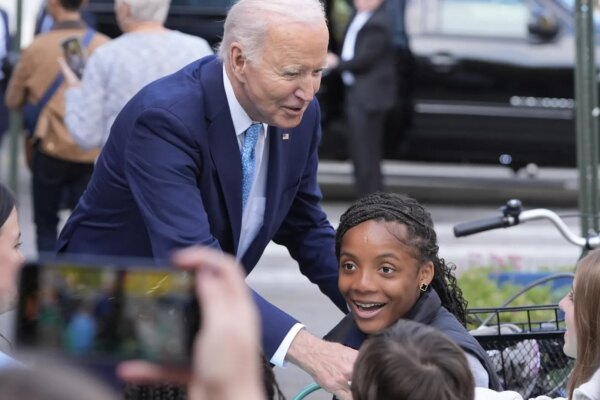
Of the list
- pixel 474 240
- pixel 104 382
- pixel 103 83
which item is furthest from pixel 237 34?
pixel 474 240

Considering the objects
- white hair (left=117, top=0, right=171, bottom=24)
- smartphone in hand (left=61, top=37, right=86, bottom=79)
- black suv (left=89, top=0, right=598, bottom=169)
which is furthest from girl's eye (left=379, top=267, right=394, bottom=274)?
black suv (left=89, top=0, right=598, bottom=169)

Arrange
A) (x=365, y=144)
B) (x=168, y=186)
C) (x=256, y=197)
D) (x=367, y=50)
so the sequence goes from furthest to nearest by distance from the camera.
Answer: (x=365, y=144) < (x=367, y=50) < (x=256, y=197) < (x=168, y=186)

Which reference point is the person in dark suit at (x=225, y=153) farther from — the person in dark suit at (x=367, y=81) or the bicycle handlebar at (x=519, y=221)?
the person in dark suit at (x=367, y=81)

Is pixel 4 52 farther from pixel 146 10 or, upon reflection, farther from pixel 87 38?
pixel 146 10

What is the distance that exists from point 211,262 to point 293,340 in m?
1.68

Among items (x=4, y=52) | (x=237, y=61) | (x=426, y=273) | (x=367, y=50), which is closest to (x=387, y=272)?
(x=426, y=273)

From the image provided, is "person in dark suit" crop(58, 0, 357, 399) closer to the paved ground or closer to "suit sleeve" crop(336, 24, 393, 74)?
the paved ground

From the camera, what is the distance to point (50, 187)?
768cm

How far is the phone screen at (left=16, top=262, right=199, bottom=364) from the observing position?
191 centimetres

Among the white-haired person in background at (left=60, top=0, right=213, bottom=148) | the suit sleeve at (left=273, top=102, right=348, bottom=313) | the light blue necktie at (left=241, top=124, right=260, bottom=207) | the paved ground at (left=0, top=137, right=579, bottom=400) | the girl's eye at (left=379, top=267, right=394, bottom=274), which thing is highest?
the light blue necktie at (left=241, top=124, right=260, bottom=207)

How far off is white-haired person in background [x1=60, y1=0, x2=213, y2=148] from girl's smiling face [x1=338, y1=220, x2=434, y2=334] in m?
2.87

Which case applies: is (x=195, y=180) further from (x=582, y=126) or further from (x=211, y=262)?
(x=582, y=126)

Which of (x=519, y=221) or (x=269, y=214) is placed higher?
(x=269, y=214)

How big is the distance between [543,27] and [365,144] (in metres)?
1.66
